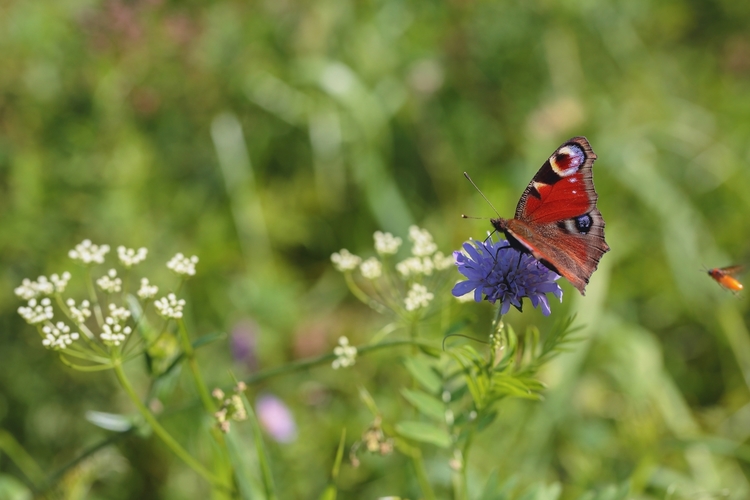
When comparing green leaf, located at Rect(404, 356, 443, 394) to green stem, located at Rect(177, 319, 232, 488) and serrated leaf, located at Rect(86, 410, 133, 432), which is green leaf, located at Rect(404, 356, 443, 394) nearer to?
green stem, located at Rect(177, 319, 232, 488)

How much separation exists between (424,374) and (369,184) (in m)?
2.17

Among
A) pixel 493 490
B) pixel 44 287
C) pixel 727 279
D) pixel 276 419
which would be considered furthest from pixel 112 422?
pixel 727 279

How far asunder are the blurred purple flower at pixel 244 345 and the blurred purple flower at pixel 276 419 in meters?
0.19

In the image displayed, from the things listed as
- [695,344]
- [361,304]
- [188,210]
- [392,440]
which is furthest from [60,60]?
[695,344]

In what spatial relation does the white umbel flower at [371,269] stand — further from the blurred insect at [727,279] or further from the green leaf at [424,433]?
the blurred insect at [727,279]

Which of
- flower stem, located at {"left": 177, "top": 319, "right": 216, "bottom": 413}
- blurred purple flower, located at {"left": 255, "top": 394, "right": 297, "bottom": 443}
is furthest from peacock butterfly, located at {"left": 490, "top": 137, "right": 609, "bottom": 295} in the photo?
blurred purple flower, located at {"left": 255, "top": 394, "right": 297, "bottom": 443}

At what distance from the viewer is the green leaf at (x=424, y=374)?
5.81 feet

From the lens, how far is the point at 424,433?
174cm

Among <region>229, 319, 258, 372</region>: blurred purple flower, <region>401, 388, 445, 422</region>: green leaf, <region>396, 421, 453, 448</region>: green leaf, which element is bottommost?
<region>396, 421, 453, 448</region>: green leaf

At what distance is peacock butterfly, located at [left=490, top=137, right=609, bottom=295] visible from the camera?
5.34 ft

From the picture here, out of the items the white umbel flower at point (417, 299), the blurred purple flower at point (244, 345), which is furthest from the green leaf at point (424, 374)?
the blurred purple flower at point (244, 345)

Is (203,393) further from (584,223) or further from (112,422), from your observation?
(584,223)

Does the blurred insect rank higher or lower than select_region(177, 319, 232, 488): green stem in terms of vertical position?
lower

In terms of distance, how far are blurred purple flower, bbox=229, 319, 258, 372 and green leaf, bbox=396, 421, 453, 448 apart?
5.04 feet
